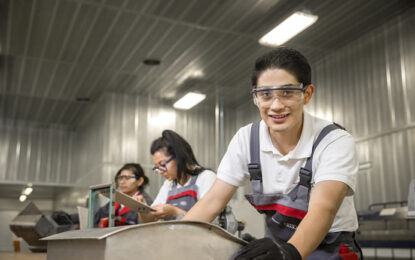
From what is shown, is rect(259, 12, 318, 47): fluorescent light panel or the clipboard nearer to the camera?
the clipboard

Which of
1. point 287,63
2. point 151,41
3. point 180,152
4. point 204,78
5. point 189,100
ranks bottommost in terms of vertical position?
point 180,152

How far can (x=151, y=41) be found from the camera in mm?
6035

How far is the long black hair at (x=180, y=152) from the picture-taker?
2.96 meters

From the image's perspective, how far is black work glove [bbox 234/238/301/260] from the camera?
37.8 inches

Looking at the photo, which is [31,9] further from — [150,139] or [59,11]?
[150,139]

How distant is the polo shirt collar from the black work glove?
510mm

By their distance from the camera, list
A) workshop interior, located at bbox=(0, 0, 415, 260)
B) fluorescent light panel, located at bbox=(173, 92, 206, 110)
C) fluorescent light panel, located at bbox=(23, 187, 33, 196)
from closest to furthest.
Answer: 1. workshop interior, located at bbox=(0, 0, 415, 260)
2. fluorescent light panel, located at bbox=(173, 92, 206, 110)
3. fluorescent light panel, located at bbox=(23, 187, 33, 196)

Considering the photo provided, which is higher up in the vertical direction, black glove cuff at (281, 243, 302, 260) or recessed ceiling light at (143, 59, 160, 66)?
recessed ceiling light at (143, 59, 160, 66)

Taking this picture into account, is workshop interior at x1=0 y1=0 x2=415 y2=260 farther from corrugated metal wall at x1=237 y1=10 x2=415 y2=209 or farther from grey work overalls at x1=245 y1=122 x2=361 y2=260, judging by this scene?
grey work overalls at x1=245 y1=122 x2=361 y2=260

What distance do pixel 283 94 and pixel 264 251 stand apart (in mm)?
608

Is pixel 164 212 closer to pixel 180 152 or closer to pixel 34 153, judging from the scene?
pixel 180 152

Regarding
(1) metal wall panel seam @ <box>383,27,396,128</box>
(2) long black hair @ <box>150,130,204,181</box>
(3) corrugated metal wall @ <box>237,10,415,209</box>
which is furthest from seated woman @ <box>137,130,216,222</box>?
(1) metal wall panel seam @ <box>383,27,396,128</box>

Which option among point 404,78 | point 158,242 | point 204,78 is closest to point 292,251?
point 158,242

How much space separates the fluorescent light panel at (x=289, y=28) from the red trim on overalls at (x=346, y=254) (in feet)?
13.8
